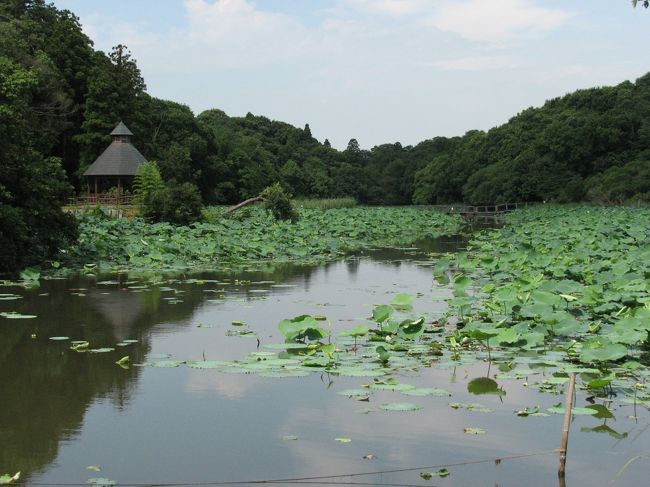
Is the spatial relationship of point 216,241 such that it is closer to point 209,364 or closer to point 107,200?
point 209,364

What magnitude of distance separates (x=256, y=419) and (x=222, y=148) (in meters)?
45.9

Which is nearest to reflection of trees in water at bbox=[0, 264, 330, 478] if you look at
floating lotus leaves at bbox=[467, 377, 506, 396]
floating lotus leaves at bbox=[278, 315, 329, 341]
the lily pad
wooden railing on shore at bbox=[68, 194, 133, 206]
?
floating lotus leaves at bbox=[278, 315, 329, 341]

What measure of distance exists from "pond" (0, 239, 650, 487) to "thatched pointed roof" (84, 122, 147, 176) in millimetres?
23588

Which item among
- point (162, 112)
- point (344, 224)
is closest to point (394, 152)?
point (162, 112)

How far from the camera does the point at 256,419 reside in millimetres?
5367

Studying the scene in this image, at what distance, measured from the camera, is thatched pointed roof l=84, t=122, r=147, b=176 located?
31641 millimetres

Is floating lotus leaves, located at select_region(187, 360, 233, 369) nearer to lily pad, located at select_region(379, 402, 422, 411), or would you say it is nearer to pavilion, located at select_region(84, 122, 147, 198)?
lily pad, located at select_region(379, 402, 422, 411)

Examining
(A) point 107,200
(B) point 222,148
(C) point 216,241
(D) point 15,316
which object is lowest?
(D) point 15,316

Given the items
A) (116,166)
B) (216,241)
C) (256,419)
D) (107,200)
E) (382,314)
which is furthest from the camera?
(116,166)

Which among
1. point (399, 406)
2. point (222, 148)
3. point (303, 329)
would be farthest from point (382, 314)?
point (222, 148)

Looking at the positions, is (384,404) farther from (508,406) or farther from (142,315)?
(142,315)

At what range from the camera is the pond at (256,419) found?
4.43 meters

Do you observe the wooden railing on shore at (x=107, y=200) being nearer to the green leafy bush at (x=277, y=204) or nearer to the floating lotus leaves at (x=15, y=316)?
the green leafy bush at (x=277, y=204)

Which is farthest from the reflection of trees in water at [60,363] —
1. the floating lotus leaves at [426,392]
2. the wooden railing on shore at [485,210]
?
the wooden railing on shore at [485,210]
